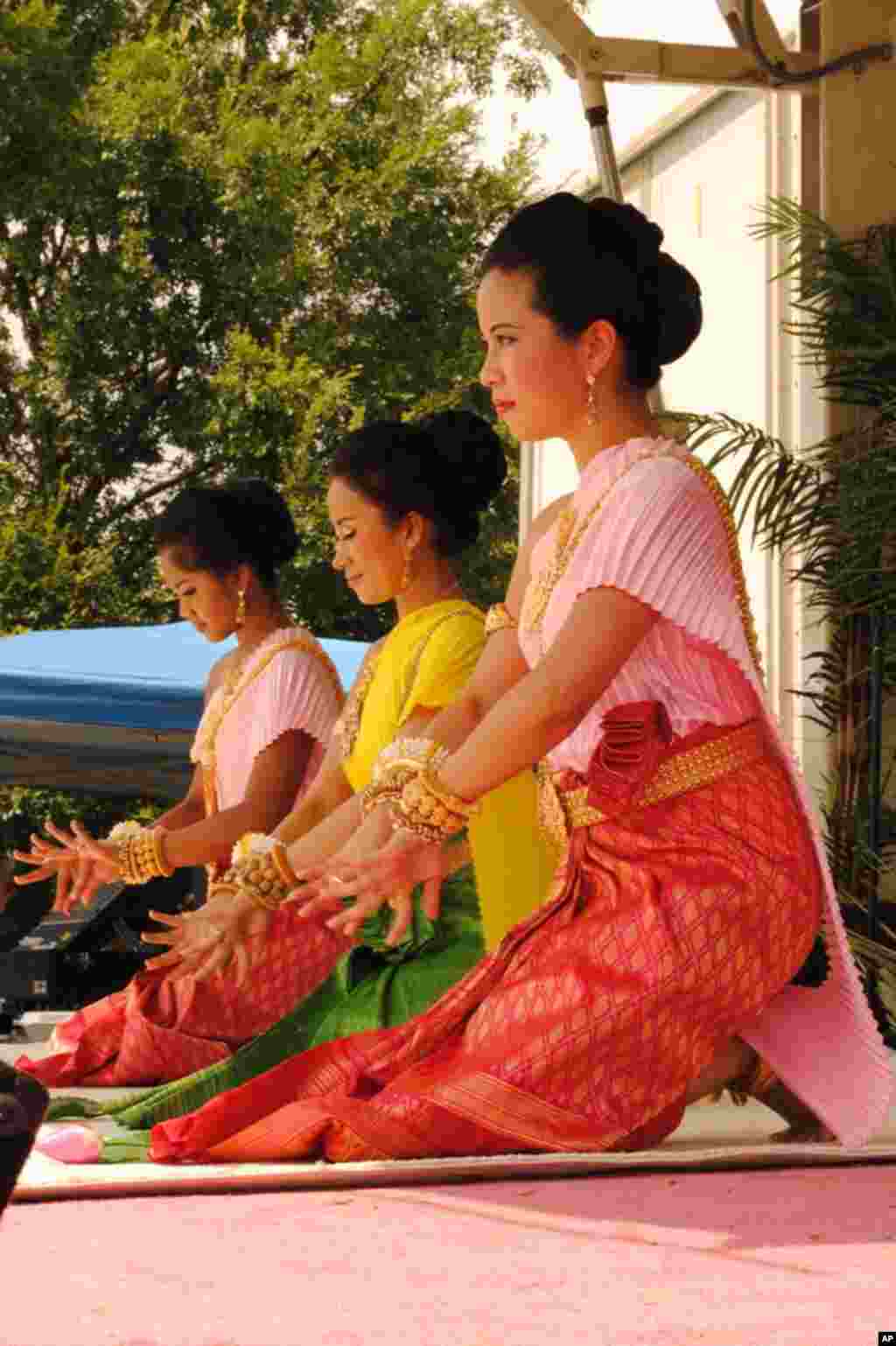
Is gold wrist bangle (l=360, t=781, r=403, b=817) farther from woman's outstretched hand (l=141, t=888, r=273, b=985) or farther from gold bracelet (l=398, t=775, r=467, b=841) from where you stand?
woman's outstretched hand (l=141, t=888, r=273, b=985)

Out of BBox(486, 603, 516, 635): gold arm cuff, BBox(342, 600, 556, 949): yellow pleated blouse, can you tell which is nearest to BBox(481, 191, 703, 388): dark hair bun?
Result: BBox(486, 603, 516, 635): gold arm cuff

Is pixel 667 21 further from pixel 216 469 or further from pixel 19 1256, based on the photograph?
pixel 216 469

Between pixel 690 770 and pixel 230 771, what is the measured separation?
1838 millimetres

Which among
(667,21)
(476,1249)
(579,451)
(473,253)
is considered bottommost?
(476,1249)

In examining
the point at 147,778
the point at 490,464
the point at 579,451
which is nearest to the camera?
the point at 579,451

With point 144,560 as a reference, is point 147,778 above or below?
below

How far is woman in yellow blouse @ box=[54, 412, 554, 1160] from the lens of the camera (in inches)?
175

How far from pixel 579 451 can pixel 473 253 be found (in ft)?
60.1

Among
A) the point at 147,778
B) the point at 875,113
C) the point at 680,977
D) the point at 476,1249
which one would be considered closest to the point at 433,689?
the point at 680,977

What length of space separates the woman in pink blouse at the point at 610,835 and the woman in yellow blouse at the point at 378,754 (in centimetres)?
28

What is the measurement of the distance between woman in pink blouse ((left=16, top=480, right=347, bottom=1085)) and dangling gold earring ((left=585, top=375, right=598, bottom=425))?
1464 mm

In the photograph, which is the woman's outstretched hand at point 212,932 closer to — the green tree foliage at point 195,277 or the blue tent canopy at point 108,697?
the blue tent canopy at point 108,697

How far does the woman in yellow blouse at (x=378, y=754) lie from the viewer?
14.6 ft

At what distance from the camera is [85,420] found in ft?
70.8
